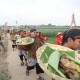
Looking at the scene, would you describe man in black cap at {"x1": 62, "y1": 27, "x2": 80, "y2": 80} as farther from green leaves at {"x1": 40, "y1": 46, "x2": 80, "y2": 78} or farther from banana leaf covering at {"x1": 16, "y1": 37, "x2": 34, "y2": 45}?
banana leaf covering at {"x1": 16, "y1": 37, "x2": 34, "y2": 45}

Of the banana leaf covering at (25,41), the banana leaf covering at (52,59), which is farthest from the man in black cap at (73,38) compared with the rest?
the banana leaf covering at (25,41)

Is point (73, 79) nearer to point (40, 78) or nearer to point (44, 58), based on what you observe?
point (44, 58)

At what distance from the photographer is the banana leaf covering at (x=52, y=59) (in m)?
2.65

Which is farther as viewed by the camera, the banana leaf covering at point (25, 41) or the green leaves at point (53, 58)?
the banana leaf covering at point (25, 41)

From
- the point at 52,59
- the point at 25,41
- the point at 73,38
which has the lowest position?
the point at 25,41

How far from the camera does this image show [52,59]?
2.75m

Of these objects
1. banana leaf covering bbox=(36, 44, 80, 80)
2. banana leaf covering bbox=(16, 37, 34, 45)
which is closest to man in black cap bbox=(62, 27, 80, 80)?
banana leaf covering bbox=(36, 44, 80, 80)

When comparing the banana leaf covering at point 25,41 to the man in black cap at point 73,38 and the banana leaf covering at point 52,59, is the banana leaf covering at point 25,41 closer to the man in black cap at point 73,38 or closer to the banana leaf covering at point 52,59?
the man in black cap at point 73,38

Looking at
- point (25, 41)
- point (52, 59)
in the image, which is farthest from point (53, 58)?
point (25, 41)

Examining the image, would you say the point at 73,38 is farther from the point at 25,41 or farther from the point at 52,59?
the point at 25,41

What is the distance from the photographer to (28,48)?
6.99m

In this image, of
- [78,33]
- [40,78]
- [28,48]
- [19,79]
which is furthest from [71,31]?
[19,79]

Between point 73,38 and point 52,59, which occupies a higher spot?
point 73,38

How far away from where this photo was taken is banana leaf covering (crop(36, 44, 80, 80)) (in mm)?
2646
